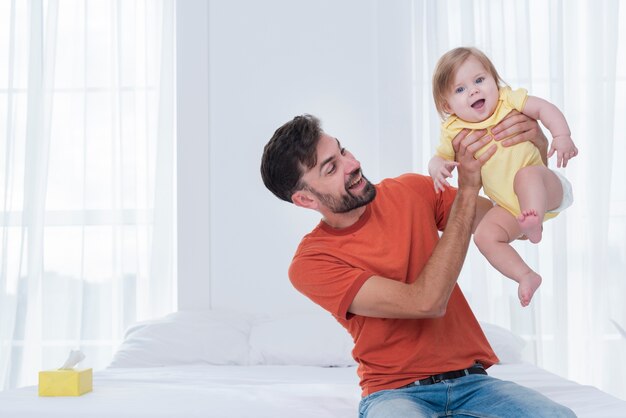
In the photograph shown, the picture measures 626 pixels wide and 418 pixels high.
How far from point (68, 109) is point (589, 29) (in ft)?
8.50

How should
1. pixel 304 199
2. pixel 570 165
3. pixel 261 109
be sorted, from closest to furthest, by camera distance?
pixel 304 199, pixel 570 165, pixel 261 109

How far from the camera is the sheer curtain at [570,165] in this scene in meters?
3.71

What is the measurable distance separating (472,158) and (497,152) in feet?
0.21

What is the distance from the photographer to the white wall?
384 centimetres

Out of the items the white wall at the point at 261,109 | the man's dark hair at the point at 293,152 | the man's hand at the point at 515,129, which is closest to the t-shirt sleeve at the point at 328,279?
the man's dark hair at the point at 293,152

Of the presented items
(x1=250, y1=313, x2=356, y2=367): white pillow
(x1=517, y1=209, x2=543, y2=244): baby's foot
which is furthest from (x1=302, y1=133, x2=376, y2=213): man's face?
(x1=250, y1=313, x2=356, y2=367): white pillow

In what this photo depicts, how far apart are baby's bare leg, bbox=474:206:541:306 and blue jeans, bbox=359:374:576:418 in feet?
0.72

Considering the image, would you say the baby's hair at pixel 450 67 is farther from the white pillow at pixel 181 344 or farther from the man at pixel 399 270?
the white pillow at pixel 181 344

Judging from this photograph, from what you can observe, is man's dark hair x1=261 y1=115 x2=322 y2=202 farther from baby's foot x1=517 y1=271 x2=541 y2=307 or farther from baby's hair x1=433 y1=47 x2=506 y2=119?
baby's foot x1=517 y1=271 x2=541 y2=307

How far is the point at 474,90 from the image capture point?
1.94 m

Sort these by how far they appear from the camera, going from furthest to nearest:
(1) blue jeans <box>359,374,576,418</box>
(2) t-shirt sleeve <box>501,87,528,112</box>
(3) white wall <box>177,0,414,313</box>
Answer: (3) white wall <box>177,0,414,313</box>
(2) t-shirt sleeve <box>501,87,528,112</box>
(1) blue jeans <box>359,374,576,418</box>

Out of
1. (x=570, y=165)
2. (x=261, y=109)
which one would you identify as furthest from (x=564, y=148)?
(x=261, y=109)

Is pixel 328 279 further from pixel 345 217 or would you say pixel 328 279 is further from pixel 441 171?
pixel 441 171

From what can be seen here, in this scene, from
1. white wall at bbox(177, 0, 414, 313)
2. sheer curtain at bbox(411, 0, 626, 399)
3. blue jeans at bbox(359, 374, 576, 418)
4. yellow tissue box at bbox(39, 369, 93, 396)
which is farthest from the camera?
white wall at bbox(177, 0, 414, 313)
